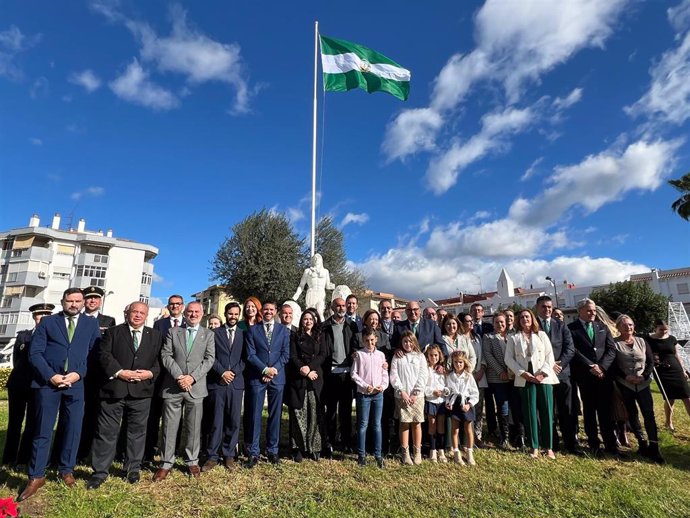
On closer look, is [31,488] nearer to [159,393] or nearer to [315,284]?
[159,393]

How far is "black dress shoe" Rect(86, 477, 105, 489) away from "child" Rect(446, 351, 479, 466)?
403cm

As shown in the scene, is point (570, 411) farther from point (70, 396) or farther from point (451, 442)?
point (70, 396)

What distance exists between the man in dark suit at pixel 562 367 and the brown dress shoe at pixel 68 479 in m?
5.98

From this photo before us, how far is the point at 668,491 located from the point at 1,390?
15.9 meters

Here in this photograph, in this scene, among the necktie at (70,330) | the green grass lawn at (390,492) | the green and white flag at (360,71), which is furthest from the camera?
the green and white flag at (360,71)

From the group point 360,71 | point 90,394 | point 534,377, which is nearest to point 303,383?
point 90,394

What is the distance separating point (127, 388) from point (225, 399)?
1.13 meters

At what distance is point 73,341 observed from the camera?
4.27 meters

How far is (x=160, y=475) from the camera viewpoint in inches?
168

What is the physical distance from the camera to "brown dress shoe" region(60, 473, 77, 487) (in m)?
4.02

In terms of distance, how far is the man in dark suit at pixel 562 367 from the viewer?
5.46 meters

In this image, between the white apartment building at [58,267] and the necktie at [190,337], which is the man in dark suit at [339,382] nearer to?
the necktie at [190,337]

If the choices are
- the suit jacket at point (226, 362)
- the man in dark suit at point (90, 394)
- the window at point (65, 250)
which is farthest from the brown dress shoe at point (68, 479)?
the window at point (65, 250)

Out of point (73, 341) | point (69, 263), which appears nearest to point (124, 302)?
point (69, 263)
